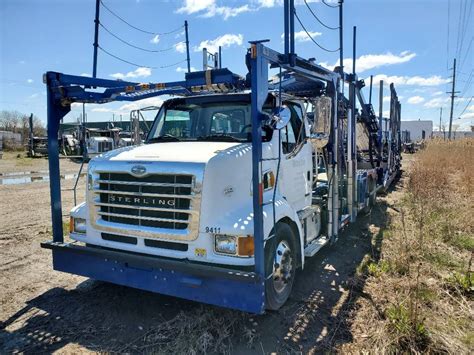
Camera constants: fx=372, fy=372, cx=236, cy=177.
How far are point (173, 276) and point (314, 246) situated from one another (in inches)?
94.0

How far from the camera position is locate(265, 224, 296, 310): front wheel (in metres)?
3.84

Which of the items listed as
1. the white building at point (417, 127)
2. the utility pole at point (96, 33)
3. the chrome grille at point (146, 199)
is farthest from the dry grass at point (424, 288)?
the white building at point (417, 127)

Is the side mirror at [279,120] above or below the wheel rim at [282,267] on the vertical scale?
above

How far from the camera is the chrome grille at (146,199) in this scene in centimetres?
376

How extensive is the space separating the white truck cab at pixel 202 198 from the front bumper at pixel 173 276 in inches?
6.2

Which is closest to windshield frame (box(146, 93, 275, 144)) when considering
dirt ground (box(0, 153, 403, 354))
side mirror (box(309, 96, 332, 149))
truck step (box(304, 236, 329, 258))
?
side mirror (box(309, 96, 332, 149))

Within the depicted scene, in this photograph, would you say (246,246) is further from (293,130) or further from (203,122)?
(293,130)

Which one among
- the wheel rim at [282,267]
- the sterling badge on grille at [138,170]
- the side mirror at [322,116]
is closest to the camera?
the sterling badge on grille at [138,170]

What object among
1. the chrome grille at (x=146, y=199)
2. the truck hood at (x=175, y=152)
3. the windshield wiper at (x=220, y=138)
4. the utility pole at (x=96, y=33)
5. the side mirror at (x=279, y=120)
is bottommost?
the chrome grille at (x=146, y=199)

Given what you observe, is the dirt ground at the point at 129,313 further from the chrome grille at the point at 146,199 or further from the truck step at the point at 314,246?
the chrome grille at the point at 146,199

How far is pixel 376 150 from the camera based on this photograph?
11898 millimetres

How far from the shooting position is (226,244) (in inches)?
143

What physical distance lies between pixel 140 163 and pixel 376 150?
968 centimetres

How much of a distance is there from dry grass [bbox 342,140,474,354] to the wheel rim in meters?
0.85
